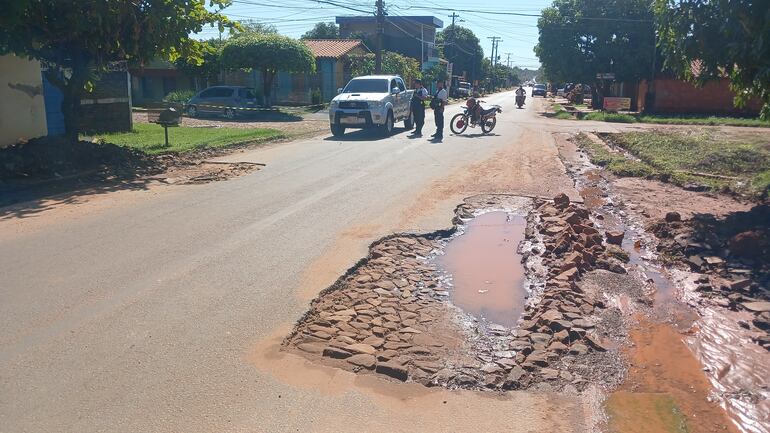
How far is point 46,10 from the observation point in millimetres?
13156

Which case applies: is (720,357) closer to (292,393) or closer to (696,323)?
(696,323)

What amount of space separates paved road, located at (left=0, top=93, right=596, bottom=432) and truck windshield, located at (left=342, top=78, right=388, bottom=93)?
10.9 meters

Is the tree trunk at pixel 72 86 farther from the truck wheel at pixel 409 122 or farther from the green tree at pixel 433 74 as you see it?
the green tree at pixel 433 74

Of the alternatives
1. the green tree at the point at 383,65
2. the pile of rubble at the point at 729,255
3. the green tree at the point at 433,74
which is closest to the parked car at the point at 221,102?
the green tree at the point at 383,65

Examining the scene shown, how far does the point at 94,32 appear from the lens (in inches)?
542

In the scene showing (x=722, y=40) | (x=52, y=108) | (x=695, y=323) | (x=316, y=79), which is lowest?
(x=695, y=323)

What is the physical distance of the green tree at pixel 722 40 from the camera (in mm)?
9406

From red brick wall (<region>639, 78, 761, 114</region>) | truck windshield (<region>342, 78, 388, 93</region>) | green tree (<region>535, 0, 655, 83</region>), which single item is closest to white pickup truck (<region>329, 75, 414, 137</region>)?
truck windshield (<region>342, 78, 388, 93</region>)

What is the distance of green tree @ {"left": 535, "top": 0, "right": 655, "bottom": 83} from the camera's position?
40.2 metres

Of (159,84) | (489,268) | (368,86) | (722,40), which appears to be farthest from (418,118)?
(159,84)

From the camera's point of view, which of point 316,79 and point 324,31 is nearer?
point 316,79

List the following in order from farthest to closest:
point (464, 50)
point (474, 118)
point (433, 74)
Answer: point (464, 50) < point (433, 74) < point (474, 118)

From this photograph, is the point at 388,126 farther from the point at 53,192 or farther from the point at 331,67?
the point at 331,67

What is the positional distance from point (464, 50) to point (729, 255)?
92.5 m
